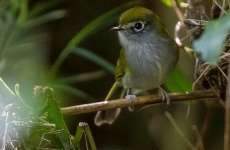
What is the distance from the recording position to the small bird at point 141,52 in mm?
2145

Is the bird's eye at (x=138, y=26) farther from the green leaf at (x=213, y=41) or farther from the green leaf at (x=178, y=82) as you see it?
the green leaf at (x=213, y=41)

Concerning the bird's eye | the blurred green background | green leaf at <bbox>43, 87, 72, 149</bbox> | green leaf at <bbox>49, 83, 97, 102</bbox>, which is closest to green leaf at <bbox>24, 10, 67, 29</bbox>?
the blurred green background

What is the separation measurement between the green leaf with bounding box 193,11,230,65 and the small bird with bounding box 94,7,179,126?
1.25 m

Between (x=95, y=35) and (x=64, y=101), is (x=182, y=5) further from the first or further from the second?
(x=95, y=35)

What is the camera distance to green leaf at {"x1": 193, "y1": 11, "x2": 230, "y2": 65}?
80 cm

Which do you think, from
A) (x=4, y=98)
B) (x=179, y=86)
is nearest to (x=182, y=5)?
(x=179, y=86)

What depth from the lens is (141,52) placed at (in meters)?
2.23

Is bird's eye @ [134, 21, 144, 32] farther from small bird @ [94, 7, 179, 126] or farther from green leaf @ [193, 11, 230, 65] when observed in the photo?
green leaf @ [193, 11, 230, 65]

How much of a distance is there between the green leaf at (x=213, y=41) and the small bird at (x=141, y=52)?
1252 mm

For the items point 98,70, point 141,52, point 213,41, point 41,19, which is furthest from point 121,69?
point 213,41

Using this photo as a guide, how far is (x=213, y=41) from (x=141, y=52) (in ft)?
4.64

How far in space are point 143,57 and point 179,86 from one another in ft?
1.03

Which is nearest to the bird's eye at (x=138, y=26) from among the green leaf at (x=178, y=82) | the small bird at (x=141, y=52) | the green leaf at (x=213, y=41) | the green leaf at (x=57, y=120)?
the small bird at (x=141, y=52)

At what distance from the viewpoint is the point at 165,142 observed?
2656mm
